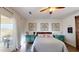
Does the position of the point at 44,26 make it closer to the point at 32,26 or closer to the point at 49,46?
the point at 32,26

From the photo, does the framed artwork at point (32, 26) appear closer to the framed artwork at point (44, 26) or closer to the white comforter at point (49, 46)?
the framed artwork at point (44, 26)

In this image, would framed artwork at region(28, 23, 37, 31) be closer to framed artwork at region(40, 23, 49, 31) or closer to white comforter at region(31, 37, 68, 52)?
framed artwork at region(40, 23, 49, 31)

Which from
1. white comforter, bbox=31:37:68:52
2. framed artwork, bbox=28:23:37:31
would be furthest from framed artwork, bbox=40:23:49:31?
white comforter, bbox=31:37:68:52

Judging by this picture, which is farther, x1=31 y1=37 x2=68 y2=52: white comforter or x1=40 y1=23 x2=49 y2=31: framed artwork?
x1=40 y1=23 x2=49 y2=31: framed artwork

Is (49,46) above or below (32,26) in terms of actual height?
below

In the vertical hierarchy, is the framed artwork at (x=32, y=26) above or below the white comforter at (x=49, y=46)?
above

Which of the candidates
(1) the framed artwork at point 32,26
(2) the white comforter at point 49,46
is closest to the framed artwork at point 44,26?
(1) the framed artwork at point 32,26

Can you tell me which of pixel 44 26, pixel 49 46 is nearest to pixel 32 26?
pixel 44 26

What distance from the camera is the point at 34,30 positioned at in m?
8.23

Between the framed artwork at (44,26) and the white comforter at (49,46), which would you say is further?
the framed artwork at (44,26)

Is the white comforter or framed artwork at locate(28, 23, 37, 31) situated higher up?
framed artwork at locate(28, 23, 37, 31)
